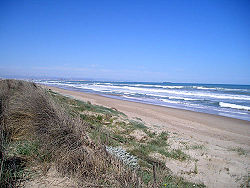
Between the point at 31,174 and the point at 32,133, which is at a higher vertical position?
the point at 32,133

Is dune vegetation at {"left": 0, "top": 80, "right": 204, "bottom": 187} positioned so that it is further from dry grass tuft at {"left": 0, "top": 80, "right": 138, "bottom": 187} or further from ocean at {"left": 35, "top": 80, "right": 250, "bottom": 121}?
ocean at {"left": 35, "top": 80, "right": 250, "bottom": 121}

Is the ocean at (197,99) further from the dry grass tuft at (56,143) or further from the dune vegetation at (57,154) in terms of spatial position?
the dry grass tuft at (56,143)

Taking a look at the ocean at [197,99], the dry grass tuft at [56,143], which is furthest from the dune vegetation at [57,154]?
the ocean at [197,99]

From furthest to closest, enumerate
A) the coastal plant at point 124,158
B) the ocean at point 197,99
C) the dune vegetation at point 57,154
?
the ocean at point 197,99, the coastal plant at point 124,158, the dune vegetation at point 57,154

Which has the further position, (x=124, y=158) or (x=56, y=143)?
(x=124, y=158)

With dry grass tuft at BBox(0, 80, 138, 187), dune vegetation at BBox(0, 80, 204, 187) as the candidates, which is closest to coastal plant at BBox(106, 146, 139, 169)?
dune vegetation at BBox(0, 80, 204, 187)

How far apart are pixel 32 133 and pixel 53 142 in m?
0.90

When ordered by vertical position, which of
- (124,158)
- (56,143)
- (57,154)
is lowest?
(124,158)

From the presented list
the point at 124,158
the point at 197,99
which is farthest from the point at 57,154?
the point at 197,99

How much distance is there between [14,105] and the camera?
4.40 metres

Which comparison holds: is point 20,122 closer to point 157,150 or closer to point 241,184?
point 157,150

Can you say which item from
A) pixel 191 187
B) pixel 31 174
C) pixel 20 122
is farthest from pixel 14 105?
pixel 191 187

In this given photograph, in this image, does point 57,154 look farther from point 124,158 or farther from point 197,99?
point 197,99

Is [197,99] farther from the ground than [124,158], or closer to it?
closer to it
